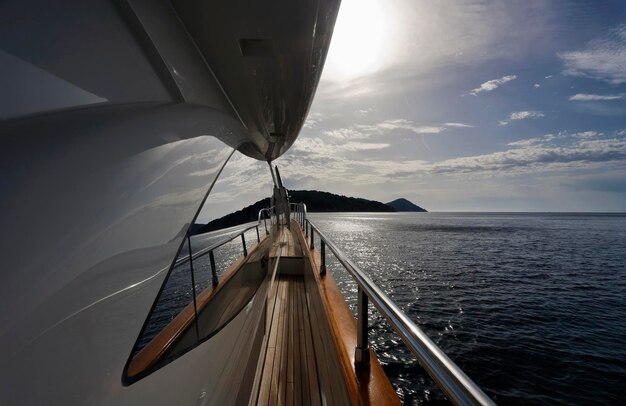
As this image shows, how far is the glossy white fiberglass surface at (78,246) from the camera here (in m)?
0.41

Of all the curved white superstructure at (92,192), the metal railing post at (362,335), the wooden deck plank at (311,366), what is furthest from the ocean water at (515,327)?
the curved white superstructure at (92,192)

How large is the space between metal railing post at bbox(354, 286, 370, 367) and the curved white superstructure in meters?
0.88

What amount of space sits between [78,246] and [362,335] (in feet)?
5.39

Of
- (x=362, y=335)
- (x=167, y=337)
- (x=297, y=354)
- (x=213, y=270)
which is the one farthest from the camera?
(x=297, y=354)

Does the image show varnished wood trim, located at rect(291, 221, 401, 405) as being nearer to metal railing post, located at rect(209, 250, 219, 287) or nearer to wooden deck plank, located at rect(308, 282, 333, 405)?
wooden deck plank, located at rect(308, 282, 333, 405)

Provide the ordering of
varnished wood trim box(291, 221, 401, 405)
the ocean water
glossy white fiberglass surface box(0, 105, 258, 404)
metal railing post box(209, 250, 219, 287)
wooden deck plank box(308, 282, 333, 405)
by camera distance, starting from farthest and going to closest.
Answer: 1. the ocean water
2. wooden deck plank box(308, 282, 333, 405)
3. varnished wood trim box(291, 221, 401, 405)
4. metal railing post box(209, 250, 219, 287)
5. glossy white fiberglass surface box(0, 105, 258, 404)

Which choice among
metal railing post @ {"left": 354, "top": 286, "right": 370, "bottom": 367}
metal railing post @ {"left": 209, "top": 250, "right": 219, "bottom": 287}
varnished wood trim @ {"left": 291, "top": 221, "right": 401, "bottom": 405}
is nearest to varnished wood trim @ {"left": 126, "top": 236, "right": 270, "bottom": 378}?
metal railing post @ {"left": 209, "top": 250, "right": 219, "bottom": 287}

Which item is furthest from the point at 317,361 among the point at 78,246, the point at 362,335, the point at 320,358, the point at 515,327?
the point at 515,327

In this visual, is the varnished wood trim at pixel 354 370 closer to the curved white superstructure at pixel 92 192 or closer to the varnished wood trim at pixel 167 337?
the curved white superstructure at pixel 92 192

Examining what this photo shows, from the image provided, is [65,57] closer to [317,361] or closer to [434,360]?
[434,360]

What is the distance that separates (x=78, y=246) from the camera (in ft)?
1.62

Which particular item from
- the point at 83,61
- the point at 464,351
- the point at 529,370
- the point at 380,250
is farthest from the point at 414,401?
the point at 380,250

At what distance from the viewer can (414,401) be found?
18.2ft

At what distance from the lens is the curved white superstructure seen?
0.42 metres
